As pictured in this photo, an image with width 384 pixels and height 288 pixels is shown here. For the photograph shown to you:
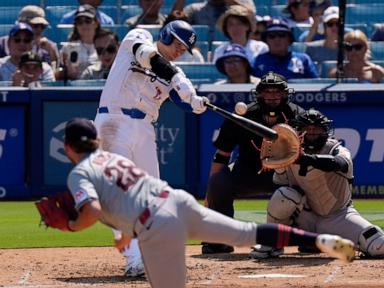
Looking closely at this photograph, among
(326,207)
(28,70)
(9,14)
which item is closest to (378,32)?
(28,70)

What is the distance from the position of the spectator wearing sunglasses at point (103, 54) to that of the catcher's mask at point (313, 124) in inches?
211

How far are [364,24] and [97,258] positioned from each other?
7179 mm

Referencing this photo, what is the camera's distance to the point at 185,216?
5.69 meters

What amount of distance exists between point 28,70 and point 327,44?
3702mm

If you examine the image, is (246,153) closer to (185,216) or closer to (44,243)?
(44,243)

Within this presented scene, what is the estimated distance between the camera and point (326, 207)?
8555 mm

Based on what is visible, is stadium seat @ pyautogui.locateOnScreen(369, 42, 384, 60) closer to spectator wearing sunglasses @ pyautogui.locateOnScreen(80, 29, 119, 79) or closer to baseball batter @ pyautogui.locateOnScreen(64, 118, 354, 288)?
spectator wearing sunglasses @ pyautogui.locateOnScreen(80, 29, 119, 79)

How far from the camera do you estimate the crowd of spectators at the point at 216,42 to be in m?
13.2

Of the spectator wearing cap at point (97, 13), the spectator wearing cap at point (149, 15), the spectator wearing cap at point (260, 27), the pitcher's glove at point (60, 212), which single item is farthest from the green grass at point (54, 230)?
the pitcher's glove at point (60, 212)

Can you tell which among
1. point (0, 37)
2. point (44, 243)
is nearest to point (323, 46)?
point (0, 37)

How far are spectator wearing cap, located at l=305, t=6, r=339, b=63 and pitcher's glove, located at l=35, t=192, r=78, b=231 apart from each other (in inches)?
329

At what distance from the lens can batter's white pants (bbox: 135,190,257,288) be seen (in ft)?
18.4

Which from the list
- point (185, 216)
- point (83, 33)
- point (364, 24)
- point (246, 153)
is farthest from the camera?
point (364, 24)

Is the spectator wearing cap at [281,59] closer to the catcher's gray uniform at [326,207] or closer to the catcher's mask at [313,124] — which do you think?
the catcher's gray uniform at [326,207]
